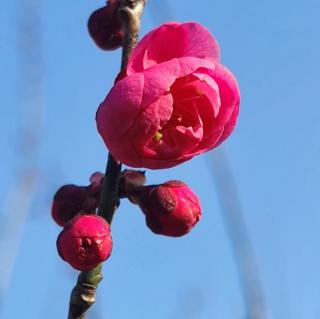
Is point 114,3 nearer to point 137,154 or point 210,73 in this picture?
point 210,73

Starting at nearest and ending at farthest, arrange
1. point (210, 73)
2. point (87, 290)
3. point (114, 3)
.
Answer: point (87, 290) → point (210, 73) → point (114, 3)

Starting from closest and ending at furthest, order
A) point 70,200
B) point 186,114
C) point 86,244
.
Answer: point 86,244 < point 186,114 < point 70,200

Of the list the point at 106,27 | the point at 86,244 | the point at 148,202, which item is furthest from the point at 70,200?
the point at 106,27

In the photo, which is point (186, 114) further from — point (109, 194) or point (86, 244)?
point (86, 244)

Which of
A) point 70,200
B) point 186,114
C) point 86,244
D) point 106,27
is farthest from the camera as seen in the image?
point 106,27

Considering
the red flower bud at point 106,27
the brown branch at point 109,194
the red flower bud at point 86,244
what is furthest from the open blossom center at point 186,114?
the red flower bud at point 106,27

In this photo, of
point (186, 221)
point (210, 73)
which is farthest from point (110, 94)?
point (186, 221)
